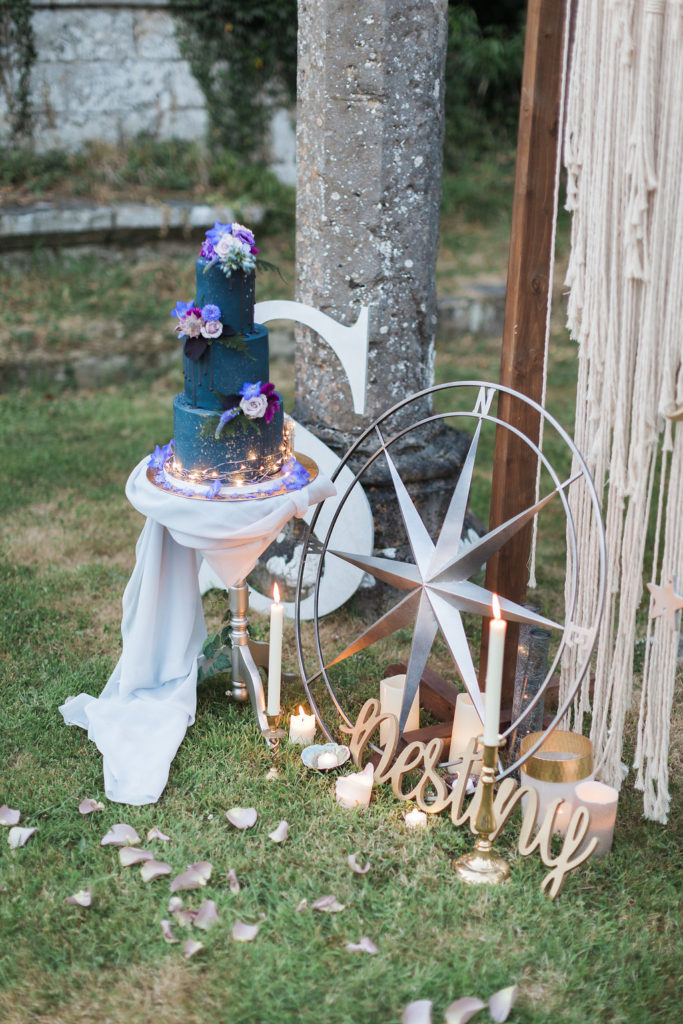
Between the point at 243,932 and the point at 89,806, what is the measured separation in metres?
0.61

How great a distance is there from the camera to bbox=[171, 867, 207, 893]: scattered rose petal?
2305 millimetres

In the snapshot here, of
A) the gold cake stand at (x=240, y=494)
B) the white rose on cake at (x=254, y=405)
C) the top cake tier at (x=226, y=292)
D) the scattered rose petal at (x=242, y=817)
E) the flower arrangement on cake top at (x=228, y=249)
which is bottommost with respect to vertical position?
the scattered rose petal at (x=242, y=817)

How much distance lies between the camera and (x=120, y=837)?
2463 millimetres

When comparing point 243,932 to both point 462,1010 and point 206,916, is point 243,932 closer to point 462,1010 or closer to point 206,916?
point 206,916

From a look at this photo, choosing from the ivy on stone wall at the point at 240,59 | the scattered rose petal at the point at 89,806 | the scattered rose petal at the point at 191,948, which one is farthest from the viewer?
the ivy on stone wall at the point at 240,59

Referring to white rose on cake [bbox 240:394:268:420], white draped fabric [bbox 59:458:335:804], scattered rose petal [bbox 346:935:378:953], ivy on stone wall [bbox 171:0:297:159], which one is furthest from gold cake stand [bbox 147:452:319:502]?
ivy on stone wall [bbox 171:0:297:159]

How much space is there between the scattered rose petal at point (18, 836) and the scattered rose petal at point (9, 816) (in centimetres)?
3

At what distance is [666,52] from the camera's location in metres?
2.15

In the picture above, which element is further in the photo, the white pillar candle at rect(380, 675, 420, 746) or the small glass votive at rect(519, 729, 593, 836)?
the white pillar candle at rect(380, 675, 420, 746)

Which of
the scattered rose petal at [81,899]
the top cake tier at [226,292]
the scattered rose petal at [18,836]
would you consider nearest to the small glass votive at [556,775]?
the scattered rose petal at [81,899]

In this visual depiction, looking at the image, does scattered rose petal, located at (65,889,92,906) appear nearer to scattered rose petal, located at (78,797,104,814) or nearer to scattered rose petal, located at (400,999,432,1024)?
scattered rose petal, located at (78,797,104,814)

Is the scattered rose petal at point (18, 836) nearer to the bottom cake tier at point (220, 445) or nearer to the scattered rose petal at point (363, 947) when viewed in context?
the scattered rose petal at point (363, 947)

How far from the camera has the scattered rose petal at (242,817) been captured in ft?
8.25

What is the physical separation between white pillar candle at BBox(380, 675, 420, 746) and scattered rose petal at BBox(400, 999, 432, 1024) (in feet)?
2.89
